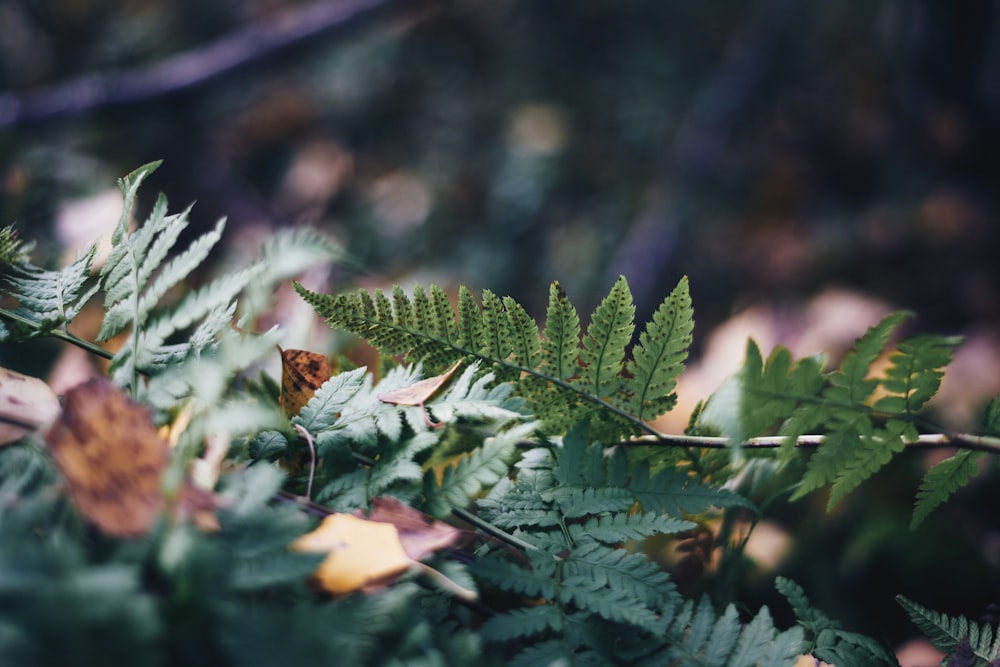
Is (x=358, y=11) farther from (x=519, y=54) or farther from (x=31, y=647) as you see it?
(x=31, y=647)

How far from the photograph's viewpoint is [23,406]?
53cm

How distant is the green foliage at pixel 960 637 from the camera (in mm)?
570

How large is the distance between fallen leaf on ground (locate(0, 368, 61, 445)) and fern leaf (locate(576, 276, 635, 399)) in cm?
45

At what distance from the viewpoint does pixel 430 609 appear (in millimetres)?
521

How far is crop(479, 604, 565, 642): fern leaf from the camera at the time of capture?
496mm

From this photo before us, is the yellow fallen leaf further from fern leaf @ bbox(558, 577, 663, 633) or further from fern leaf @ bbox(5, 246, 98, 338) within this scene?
fern leaf @ bbox(5, 246, 98, 338)

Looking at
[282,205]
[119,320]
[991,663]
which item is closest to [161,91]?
[282,205]

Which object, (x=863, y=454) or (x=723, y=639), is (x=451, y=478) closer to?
(x=723, y=639)

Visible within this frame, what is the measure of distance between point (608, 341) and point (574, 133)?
2877 millimetres

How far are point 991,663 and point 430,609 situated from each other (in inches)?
18.8

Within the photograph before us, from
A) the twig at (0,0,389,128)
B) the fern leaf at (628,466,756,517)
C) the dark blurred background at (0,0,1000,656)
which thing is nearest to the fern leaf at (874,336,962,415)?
the fern leaf at (628,466,756,517)

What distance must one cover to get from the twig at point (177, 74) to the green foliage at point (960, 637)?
2.54 metres

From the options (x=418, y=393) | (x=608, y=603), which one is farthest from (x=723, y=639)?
(x=418, y=393)

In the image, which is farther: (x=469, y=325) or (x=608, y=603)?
(x=469, y=325)
